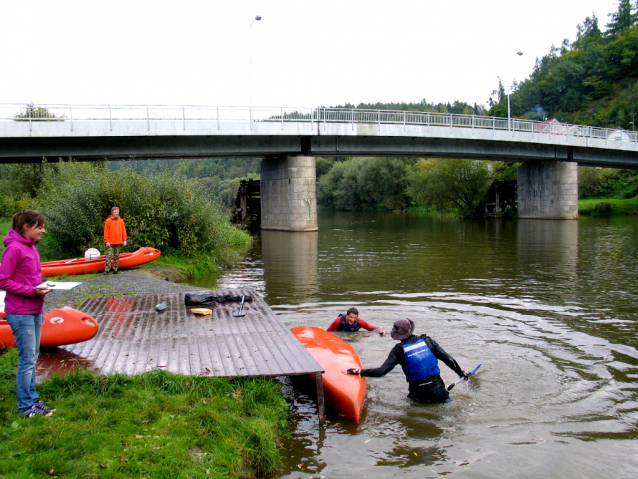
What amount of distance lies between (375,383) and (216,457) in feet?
10.6

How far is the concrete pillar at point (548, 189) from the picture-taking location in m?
44.2

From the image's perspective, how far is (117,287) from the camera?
1153 centimetres

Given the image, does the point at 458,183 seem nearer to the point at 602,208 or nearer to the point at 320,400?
the point at 602,208

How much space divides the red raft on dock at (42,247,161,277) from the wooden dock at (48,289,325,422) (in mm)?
5171

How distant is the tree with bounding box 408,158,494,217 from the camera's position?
50719 mm

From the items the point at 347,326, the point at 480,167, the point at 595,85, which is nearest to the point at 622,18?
the point at 595,85

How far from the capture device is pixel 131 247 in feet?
52.3

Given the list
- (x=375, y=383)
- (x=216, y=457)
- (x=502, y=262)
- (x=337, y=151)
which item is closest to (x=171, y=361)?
(x=216, y=457)

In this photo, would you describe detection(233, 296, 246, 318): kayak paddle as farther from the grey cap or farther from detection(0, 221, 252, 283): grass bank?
detection(0, 221, 252, 283): grass bank

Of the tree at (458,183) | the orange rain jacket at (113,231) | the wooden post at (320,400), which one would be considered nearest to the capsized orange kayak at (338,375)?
the wooden post at (320,400)

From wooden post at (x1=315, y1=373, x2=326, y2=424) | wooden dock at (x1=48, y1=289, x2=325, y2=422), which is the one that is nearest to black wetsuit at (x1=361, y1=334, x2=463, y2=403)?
wooden post at (x1=315, y1=373, x2=326, y2=424)

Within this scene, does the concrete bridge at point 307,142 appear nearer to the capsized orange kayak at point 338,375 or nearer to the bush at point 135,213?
the bush at point 135,213

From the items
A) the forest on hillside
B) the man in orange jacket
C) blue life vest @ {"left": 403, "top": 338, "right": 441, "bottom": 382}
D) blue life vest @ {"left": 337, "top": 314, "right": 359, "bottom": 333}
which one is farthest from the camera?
the forest on hillside

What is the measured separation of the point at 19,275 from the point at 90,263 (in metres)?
9.66
